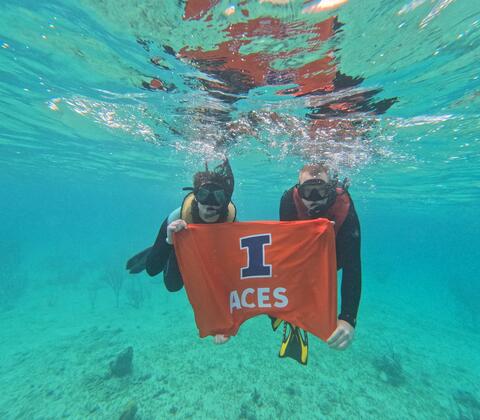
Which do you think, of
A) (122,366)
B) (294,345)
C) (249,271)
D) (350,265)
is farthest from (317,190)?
(122,366)

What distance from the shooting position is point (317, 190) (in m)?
4.11

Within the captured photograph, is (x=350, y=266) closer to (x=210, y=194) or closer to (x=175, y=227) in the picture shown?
(x=210, y=194)

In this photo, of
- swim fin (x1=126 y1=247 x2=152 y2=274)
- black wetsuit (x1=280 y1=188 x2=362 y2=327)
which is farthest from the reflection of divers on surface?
swim fin (x1=126 y1=247 x2=152 y2=274)

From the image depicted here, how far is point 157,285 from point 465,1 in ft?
97.9

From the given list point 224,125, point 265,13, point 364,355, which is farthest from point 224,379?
point 265,13

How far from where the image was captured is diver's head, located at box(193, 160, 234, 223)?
427cm

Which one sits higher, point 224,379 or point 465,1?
point 465,1

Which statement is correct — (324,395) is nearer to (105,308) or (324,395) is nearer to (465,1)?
(465,1)

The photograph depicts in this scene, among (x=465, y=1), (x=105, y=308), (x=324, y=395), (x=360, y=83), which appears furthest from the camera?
(x=105, y=308)

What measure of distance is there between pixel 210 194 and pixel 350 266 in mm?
2407

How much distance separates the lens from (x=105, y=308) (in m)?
20.5

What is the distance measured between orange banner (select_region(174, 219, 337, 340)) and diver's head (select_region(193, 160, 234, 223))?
373 millimetres

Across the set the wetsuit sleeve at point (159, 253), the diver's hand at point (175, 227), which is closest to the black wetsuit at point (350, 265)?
the diver's hand at point (175, 227)

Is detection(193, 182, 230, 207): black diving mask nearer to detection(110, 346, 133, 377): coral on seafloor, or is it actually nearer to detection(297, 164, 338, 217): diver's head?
detection(297, 164, 338, 217): diver's head
